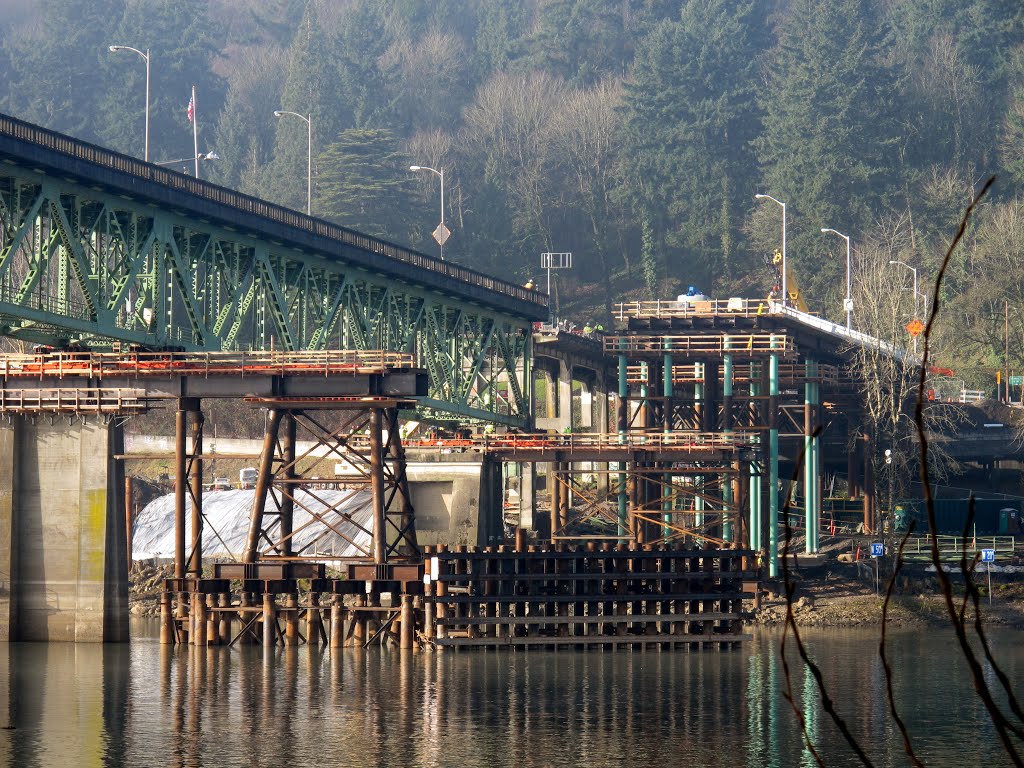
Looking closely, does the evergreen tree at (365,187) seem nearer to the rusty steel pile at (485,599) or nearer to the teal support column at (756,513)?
the teal support column at (756,513)

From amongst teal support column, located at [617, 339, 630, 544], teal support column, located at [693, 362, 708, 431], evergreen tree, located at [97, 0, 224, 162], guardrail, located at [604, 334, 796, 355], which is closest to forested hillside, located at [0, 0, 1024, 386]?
evergreen tree, located at [97, 0, 224, 162]

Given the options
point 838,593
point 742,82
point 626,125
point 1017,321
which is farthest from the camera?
point 742,82

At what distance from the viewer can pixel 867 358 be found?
99.2 m

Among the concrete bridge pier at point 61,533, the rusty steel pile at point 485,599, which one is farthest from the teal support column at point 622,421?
the concrete bridge pier at point 61,533

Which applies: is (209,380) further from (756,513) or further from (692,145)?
(692,145)

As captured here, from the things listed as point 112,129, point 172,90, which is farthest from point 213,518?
Result: point 172,90

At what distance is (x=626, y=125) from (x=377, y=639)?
9624 cm

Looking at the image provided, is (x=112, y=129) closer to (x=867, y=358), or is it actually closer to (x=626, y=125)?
(x=626, y=125)

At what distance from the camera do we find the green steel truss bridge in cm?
6206

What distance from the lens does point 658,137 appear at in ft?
505

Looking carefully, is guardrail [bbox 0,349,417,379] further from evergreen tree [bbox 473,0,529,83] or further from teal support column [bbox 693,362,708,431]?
evergreen tree [bbox 473,0,529,83]

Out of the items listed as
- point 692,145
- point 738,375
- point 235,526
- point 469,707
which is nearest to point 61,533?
point 469,707

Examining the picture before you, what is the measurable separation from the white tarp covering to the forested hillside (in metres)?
43.5

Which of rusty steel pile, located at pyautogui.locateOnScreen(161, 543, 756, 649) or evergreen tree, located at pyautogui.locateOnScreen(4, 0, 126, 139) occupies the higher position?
evergreen tree, located at pyautogui.locateOnScreen(4, 0, 126, 139)
